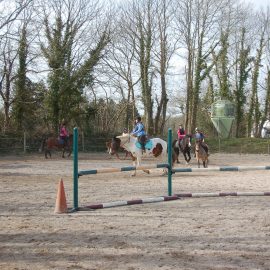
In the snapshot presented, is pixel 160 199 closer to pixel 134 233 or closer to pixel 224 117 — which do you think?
pixel 134 233

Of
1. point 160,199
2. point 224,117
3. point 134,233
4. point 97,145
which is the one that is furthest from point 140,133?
point 224,117

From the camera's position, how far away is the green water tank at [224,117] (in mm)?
44750

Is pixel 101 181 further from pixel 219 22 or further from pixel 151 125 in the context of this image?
pixel 219 22

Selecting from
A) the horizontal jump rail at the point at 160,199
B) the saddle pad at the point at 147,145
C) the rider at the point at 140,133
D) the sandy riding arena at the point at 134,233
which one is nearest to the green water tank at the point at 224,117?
the saddle pad at the point at 147,145

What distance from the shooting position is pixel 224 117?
44.6 metres

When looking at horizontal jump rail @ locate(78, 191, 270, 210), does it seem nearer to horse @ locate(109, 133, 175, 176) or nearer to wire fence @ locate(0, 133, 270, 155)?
horse @ locate(109, 133, 175, 176)

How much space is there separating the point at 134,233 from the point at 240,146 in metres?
34.1

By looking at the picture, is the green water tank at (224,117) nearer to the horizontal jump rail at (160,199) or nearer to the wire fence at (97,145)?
the wire fence at (97,145)

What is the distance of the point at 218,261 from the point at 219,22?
128ft

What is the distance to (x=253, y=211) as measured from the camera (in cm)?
886

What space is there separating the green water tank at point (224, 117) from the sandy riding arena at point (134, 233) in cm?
3388

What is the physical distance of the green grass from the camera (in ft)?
127

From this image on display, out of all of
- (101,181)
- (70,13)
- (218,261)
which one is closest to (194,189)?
(101,181)

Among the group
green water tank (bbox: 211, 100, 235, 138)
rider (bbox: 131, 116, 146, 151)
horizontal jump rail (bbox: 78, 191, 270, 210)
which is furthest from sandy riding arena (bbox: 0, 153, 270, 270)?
green water tank (bbox: 211, 100, 235, 138)
